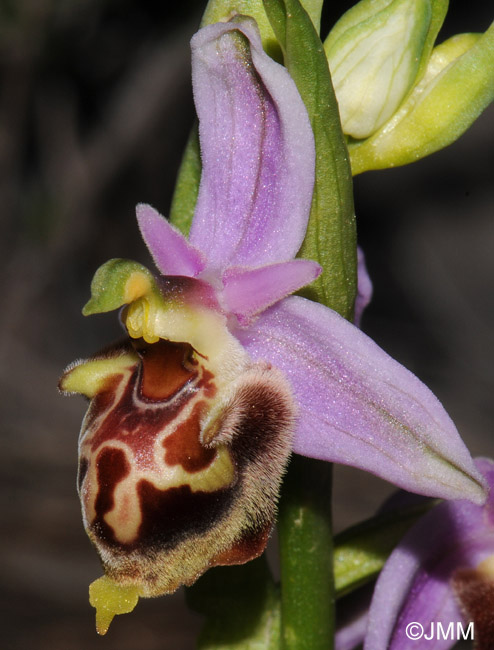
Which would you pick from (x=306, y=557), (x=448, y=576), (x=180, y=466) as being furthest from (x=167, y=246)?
(x=448, y=576)

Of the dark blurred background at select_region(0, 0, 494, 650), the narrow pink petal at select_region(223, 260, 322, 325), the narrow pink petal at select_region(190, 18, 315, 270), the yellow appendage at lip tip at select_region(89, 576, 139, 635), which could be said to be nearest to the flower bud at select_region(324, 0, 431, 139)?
the narrow pink petal at select_region(190, 18, 315, 270)

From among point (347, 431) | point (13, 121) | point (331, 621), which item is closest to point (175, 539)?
point (347, 431)

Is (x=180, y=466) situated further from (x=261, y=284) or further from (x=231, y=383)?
(x=261, y=284)
